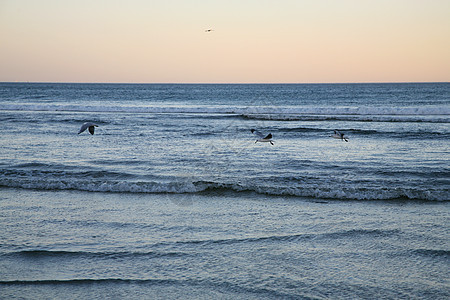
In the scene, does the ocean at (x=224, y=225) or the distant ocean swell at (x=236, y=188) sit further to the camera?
the distant ocean swell at (x=236, y=188)

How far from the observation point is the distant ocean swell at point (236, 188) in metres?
7.21

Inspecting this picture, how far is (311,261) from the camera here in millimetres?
4516

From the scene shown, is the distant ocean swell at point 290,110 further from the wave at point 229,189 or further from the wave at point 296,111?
the wave at point 229,189

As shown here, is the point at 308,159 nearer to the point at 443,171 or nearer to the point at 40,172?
the point at 443,171

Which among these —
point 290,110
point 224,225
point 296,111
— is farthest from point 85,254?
point 290,110

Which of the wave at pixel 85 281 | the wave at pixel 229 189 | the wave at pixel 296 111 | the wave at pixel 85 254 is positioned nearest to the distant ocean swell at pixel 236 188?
the wave at pixel 229 189

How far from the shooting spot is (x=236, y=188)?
25.2ft

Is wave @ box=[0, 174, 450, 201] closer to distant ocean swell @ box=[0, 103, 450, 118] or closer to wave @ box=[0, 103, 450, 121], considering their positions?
wave @ box=[0, 103, 450, 121]

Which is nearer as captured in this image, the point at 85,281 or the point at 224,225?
the point at 85,281

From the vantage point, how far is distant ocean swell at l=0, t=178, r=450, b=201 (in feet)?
23.6

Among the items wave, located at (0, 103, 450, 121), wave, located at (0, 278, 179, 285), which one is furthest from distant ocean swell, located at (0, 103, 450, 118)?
wave, located at (0, 278, 179, 285)

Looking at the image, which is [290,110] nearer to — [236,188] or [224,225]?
[236,188]

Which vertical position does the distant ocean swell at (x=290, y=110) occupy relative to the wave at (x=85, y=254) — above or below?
above

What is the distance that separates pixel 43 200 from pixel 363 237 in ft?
17.0
